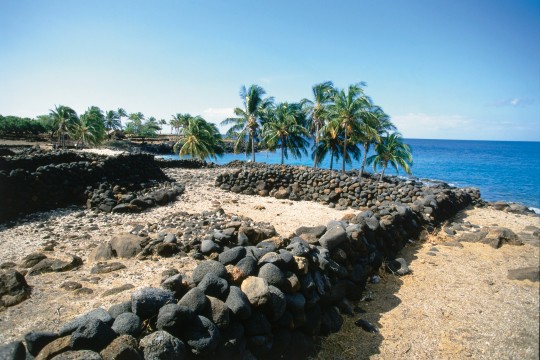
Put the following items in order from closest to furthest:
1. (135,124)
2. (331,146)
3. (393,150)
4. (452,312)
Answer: (452,312), (393,150), (331,146), (135,124)

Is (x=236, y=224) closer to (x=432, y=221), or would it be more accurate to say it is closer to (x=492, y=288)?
(x=492, y=288)

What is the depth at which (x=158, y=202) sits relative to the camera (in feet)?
45.9

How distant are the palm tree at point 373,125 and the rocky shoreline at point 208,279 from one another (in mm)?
15667

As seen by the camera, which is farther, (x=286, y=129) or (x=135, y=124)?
(x=135, y=124)

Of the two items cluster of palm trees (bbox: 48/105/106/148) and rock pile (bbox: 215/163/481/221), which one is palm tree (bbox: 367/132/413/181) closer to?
rock pile (bbox: 215/163/481/221)

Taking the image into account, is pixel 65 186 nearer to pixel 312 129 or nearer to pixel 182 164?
pixel 182 164

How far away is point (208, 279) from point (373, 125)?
28.3 meters

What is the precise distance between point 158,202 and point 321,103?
25.3 metres

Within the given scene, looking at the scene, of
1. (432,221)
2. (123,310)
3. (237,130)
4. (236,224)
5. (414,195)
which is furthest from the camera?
(237,130)

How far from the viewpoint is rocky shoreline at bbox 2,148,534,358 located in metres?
3.59

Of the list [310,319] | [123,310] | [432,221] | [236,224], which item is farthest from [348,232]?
[432,221]

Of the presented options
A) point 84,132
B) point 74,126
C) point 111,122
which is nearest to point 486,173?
point 84,132

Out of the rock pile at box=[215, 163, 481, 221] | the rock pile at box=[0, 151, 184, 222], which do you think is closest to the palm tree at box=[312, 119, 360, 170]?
the rock pile at box=[215, 163, 481, 221]

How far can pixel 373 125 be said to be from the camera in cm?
2945
